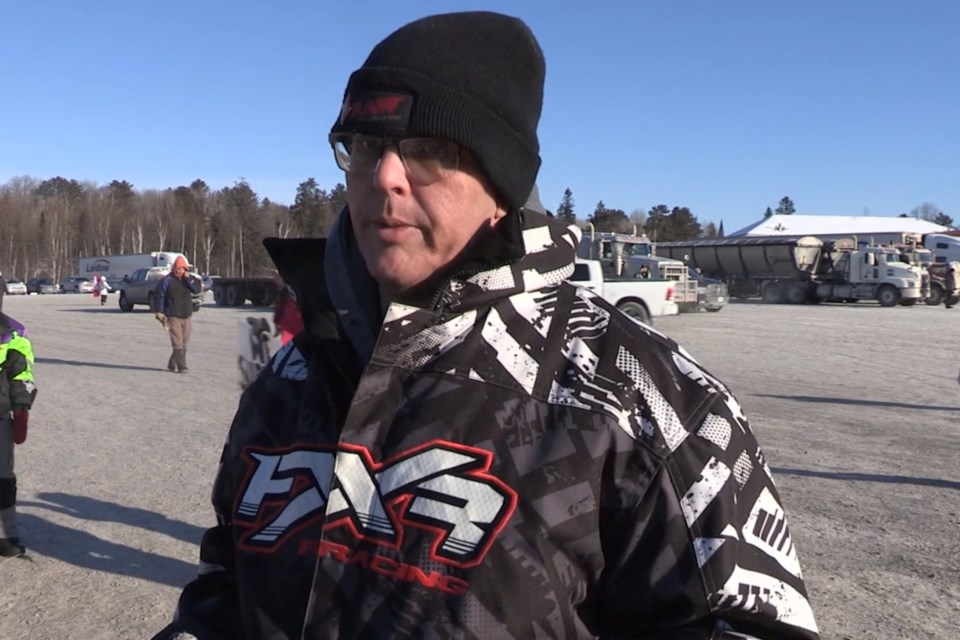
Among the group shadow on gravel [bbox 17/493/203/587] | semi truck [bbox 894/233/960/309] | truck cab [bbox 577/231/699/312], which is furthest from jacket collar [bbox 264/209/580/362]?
semi truck [bbox 894/233/960/309]

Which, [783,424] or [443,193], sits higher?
[443,193]

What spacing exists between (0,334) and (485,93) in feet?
18.1

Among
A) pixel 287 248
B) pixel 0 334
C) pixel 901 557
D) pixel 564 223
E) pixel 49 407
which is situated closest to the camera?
pixel 564 223

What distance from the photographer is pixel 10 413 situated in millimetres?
5996

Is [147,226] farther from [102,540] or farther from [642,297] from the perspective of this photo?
[102,540]

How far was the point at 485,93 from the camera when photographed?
154cm

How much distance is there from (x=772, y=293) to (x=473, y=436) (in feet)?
142

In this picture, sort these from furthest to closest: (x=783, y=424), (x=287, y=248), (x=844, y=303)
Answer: (x=844, y=303)
(x=783, y=424)
(x=287, y=248)

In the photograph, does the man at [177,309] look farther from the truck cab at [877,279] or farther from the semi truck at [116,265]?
the semi truck at [116,265]

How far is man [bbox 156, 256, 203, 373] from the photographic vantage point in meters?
15.2

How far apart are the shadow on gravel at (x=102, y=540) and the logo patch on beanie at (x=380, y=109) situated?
442 centimetres

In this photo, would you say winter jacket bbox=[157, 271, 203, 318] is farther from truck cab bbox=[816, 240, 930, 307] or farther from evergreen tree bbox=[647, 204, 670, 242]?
evergreen tree bbox=[647, 204, 670, 242]

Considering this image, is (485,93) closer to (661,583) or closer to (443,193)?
(443,193)

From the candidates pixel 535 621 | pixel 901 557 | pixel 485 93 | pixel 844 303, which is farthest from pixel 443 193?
pixel 844 303
